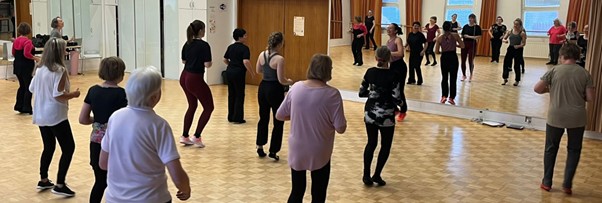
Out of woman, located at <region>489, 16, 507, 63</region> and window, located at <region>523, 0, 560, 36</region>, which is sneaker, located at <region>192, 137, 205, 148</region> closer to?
woman, located at <region>489, 16, 507, 63</region>

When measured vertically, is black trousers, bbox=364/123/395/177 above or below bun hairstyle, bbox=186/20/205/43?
below

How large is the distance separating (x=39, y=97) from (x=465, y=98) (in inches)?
268

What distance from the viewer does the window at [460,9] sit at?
10009mm

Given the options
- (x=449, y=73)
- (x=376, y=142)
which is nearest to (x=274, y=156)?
(x=376, y=142)

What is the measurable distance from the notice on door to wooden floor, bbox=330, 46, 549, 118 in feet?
3.47

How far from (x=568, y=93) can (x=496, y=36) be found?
470 cm

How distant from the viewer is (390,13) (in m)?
10.7

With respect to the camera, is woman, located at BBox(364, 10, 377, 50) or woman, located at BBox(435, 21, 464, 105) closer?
woman, located at BBox(435, 21, 464, 105)

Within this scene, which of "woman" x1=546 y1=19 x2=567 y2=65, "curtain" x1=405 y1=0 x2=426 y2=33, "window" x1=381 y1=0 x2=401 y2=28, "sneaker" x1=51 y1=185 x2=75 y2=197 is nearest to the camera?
"sneaker" x1=51 y1=185 x2=75 y2=197

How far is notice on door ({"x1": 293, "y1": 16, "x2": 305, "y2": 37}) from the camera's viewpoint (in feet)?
37.3

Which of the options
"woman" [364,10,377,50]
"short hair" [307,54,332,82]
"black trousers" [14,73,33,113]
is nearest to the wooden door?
"woman" [364,10,377,50]

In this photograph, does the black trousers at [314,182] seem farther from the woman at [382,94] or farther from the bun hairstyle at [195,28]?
the bun hairstyle at [195,28]

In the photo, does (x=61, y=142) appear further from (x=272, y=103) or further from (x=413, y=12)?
(x=413, y=12)

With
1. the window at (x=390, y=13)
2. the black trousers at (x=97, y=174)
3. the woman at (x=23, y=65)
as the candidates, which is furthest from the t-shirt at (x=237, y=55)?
the window at (x=390, y=13)
